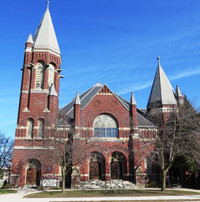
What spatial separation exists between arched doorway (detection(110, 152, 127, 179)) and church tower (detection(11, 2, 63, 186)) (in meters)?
9.31

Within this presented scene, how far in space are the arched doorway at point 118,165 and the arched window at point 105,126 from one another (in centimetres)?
276

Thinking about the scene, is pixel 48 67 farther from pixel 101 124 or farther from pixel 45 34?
pixel 101 124

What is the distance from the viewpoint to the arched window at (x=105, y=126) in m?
30.1

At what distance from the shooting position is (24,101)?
30.7m

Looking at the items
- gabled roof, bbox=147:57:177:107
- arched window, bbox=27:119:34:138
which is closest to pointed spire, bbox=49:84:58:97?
arched window, bbox=27:119:34:138

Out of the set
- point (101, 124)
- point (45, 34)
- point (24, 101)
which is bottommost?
point (101, 124)

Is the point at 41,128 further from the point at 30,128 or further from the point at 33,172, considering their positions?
the point at 33,172

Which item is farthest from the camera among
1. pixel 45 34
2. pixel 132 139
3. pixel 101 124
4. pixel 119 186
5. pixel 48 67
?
pixel 45 34

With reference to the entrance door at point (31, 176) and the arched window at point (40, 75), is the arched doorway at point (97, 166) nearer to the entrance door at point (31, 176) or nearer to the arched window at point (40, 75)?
the entrance door at point (31, 176)

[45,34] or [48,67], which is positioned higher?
[45,34]

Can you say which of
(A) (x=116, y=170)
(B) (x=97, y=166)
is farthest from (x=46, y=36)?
(A) (x=116, y=170)

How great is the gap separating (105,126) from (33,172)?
11.4 metres

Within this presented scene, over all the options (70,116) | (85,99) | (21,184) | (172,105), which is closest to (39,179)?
(21,184)

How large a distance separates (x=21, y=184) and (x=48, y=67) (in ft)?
55.3
